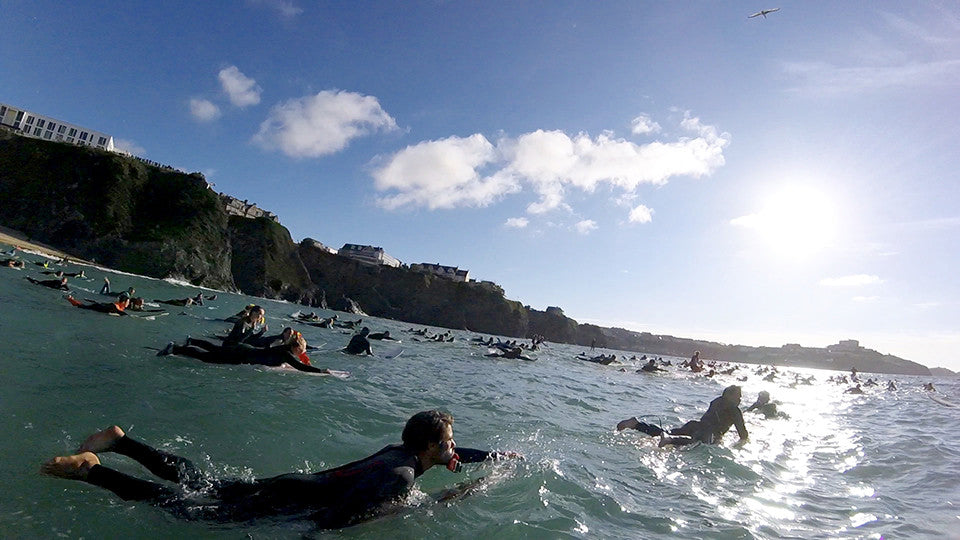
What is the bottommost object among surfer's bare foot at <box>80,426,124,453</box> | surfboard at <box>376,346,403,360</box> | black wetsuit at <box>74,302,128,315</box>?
surfboard at <box>376,346,403,360</box>

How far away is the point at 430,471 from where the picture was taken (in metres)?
5.50

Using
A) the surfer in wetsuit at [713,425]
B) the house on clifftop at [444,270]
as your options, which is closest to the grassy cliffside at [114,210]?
the surfer in wetsuit at [713,425]

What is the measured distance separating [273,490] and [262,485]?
142 millimetres

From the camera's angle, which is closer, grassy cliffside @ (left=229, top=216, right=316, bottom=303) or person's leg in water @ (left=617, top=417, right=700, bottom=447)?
person's leg in water @ (left=617, top=417, right=700, bottom=447)

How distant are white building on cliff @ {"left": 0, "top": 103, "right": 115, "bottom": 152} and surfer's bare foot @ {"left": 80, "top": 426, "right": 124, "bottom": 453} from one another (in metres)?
131

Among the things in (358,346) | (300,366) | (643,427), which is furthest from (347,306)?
(643,427)

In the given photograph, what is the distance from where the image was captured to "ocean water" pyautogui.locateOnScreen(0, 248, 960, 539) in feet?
12.3

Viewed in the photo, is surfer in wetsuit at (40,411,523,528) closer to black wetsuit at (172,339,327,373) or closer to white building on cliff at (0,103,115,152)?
black wetsuit at (172,339,327,373)

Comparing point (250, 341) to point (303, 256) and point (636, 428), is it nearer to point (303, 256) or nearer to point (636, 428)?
point (636, 428)

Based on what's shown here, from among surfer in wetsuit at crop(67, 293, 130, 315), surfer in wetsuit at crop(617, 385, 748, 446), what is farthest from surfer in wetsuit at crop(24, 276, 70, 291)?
surfer in wetsuit at crop(617, 385, 748, 446)

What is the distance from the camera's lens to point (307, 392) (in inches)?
336

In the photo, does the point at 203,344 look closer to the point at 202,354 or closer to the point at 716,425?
the point at 202,354

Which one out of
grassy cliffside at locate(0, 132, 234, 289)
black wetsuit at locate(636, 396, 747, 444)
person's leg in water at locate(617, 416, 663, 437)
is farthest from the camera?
grassy cliffside at locate(0, 132, 234, 289)

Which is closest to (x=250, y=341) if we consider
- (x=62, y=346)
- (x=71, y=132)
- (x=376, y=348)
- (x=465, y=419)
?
(x=62, y=346)
